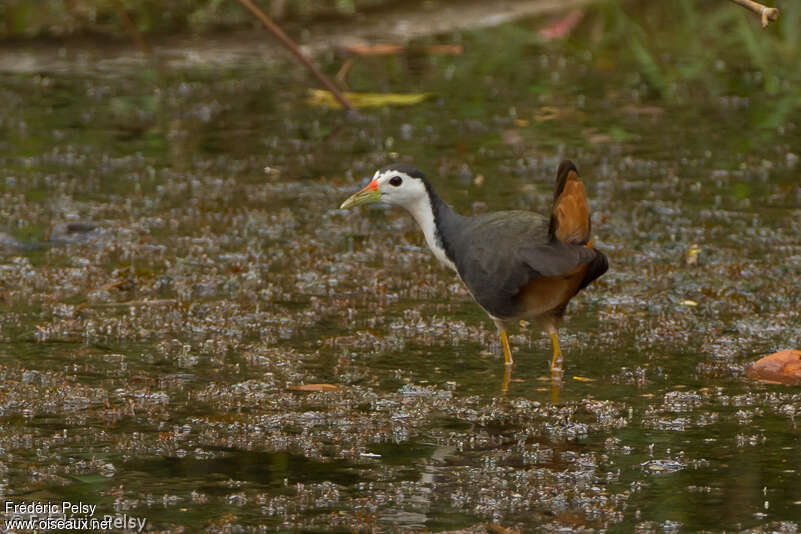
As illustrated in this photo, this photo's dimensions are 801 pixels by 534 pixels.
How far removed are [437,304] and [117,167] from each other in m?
3.30

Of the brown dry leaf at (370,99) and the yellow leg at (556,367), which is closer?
the yellow leg at (556,367)

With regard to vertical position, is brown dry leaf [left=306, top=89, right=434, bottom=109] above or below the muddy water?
above

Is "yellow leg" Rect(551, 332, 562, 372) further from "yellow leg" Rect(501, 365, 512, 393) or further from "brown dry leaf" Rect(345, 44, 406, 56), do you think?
"brown dry leaf" Rect(345, 44, 406, 56)

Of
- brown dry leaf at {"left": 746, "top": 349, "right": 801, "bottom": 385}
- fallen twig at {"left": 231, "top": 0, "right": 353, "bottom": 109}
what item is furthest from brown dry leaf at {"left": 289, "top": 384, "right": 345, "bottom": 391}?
fallen twig at {"left": 231, "top": 0, "right": 353, "bottom": 109}

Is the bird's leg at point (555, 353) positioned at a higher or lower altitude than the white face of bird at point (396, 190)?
lower

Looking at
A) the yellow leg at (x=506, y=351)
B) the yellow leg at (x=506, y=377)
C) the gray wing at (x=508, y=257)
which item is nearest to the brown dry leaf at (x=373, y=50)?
the gray wing at (x=508, y=257)

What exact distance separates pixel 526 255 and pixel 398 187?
2.58ft

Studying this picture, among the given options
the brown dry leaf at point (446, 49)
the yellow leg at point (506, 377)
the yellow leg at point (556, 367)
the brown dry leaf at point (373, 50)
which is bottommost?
the yellow leg at point (506, 377)

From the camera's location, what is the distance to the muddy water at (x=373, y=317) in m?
4.39

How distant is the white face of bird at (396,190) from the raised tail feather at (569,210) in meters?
0.71

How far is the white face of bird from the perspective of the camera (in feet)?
19.9

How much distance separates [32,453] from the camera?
15.3 ft

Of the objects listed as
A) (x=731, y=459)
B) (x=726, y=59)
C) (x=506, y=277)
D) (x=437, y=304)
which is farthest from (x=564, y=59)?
(x=731, y=459)

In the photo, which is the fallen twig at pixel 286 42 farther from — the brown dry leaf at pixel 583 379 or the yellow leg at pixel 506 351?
the brown dry leaf at pixel 583 379
